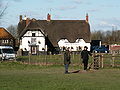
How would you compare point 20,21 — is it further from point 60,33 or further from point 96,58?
point 96,58

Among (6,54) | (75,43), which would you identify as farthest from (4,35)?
(6,54)

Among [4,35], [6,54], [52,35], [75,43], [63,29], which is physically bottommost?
[6,54]

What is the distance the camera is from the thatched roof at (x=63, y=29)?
3632 inches

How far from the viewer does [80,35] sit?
92.8 m

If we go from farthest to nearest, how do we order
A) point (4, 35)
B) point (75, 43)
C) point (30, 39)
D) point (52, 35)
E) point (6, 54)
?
point (4, 35)
point (52, 35)
point (75, 43)
point (30, 39)
point (6, 54)

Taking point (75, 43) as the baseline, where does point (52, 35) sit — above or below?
above

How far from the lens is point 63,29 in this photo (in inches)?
3730

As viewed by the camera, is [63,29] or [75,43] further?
[63,29]

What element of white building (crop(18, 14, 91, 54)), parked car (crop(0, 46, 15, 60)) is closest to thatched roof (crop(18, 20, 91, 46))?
white building (crop(18, 14, 91, 54))

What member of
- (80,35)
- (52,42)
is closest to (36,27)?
(52,42)

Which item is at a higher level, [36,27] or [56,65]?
[36,27]

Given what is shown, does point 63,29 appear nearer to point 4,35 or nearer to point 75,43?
point 75,43

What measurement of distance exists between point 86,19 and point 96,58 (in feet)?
206

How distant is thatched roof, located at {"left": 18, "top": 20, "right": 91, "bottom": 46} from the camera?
9225 cm
